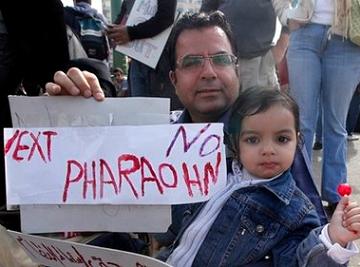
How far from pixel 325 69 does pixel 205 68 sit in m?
1.96

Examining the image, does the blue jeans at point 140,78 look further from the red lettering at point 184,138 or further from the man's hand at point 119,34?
the red lettering at point 184,138

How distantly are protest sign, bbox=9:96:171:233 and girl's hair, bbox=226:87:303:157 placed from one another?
21cm

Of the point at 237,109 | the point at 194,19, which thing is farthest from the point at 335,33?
the point at 237,109

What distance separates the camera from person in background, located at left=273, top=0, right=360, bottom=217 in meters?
3.53

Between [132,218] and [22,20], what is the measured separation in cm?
82

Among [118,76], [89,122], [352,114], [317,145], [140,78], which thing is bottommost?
[317,145]

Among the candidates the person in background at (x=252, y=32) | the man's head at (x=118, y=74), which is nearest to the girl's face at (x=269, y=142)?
the person in background at (x=252, y=32)

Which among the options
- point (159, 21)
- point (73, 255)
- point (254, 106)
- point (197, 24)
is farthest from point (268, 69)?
point (73, 255)

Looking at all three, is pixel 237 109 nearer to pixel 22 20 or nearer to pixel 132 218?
pixel 132 218

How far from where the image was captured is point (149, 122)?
5.18 feet

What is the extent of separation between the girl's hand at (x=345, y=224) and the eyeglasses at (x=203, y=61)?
25.6 inches

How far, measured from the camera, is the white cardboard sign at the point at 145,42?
366cm

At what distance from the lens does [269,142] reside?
1.56 m

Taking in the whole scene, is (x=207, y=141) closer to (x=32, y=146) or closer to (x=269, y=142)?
(x=269, y=142)
